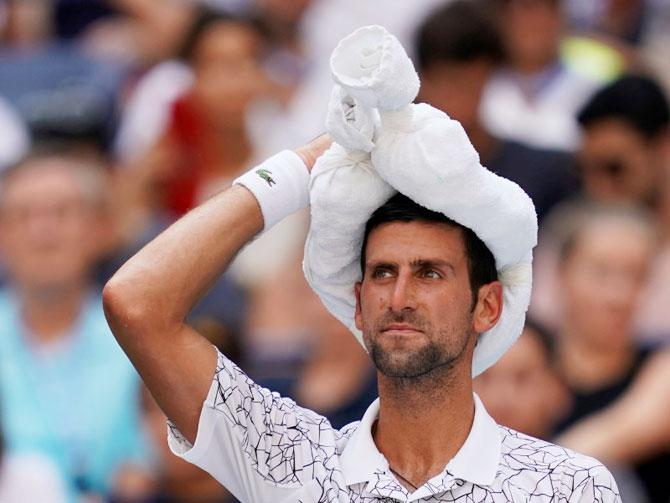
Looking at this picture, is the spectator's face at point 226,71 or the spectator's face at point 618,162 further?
the spectator's face at point 226,71

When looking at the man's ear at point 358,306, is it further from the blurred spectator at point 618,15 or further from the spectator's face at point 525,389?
the blurred spectator at point 618,15

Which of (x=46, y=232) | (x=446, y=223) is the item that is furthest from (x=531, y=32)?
(x=446, y=223)

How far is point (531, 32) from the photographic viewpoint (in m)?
7.66

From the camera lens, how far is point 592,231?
6688 mm

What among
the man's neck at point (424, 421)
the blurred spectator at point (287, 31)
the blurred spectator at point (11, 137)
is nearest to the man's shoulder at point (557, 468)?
the man's neck at point (424, 421)

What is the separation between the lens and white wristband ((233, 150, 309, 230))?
12.3 ft

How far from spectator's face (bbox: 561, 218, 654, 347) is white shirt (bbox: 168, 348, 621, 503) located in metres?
2.94

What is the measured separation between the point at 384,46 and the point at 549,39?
4.36 m

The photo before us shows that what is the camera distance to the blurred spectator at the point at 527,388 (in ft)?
20.4

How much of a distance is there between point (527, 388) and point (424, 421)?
108 inches

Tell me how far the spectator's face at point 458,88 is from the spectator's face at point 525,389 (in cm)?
96

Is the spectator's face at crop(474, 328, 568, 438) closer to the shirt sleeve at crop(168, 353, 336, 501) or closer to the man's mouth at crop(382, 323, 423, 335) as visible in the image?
the shirt sleeve at crop(168, 353, 336, 501)

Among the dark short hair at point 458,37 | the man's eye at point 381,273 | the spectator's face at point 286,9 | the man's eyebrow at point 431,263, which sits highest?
the man's eyebrow at point 431,263

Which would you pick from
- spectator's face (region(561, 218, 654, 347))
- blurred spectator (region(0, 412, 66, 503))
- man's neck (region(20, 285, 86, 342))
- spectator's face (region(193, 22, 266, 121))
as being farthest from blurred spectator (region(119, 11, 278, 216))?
spectator's face (region(561, 218, 654, 347))
